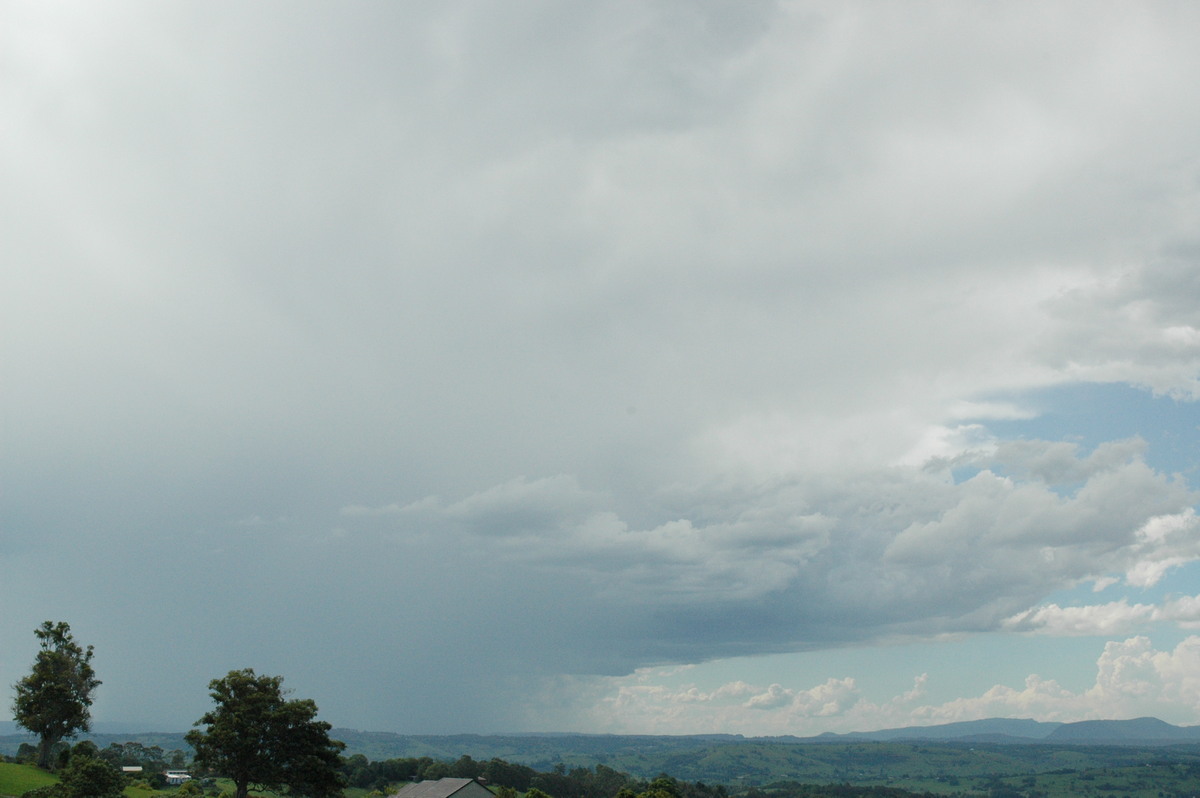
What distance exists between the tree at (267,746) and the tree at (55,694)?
2495 centimetres

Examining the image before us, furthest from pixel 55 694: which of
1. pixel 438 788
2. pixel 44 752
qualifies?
pixel 438 788

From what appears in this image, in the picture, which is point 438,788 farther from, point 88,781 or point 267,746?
point 88,781

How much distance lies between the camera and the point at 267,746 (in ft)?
277

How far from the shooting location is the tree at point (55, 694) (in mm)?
98375

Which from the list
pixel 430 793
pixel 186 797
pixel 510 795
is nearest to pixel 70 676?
pixel 186 797

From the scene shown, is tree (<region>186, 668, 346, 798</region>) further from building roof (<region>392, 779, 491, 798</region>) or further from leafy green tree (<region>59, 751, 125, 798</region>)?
building roof (<region>392, 779, 491, 798</region>)

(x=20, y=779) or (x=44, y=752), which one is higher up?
(x=44, y=752)

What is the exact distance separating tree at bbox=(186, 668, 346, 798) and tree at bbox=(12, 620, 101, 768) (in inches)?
982

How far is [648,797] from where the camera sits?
126 meters

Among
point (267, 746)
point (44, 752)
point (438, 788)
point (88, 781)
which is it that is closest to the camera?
point (88, 781)

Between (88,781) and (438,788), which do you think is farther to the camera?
(438,788)

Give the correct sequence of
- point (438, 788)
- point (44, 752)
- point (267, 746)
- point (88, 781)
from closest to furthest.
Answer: point (88, 781), point (267, 746), point (44, 752), point (438, 788)

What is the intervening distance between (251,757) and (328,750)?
7.48m

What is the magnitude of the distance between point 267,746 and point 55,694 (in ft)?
108
